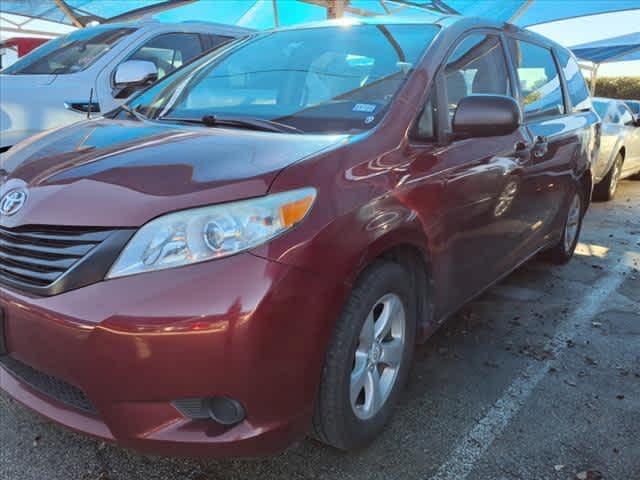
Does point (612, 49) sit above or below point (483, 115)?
below

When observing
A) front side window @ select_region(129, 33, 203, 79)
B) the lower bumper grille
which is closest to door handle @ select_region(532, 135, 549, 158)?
the lower bumper grille

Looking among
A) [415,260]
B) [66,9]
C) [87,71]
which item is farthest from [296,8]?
[415,260]

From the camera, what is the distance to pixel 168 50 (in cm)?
518

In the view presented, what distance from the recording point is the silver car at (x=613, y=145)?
7.49m

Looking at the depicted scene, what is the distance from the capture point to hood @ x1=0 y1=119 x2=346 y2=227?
1.72 meters

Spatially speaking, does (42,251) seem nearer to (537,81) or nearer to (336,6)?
(537,81)

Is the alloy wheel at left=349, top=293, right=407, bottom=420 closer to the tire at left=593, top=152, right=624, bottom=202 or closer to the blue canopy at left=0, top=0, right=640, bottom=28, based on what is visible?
the tire at left=593, top=152, right=624, bottom=202

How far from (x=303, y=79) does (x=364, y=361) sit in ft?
4.62

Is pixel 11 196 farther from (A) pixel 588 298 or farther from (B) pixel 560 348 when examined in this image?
(A) pixel 588 298

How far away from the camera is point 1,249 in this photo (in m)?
1.92

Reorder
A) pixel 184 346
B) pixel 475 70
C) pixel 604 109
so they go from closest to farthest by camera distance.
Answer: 1. pixel 184 346
2. pixel 475 70
3. pixel 604 109

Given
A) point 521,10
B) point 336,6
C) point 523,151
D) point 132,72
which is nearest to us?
point 523,151

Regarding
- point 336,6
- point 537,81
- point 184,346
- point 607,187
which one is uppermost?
point 336,6

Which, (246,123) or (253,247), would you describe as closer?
(253,247)
